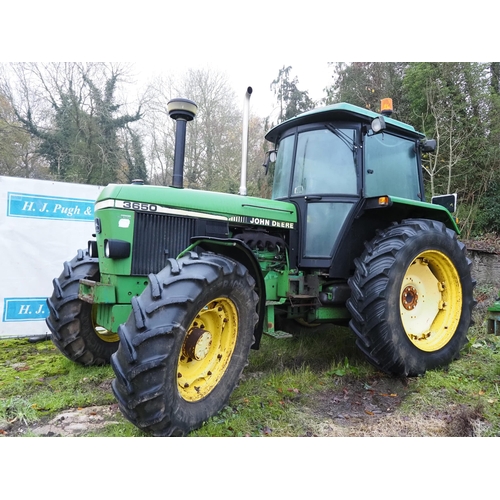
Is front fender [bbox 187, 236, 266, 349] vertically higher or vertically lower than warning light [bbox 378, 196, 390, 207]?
lower

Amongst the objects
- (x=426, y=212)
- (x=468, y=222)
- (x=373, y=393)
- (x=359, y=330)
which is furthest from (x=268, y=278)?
(x=468, y=222)

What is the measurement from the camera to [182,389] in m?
2.57

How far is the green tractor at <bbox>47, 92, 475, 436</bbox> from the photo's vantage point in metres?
2.40

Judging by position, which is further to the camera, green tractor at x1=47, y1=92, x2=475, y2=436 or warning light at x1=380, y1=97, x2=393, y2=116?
warning light at x1=380, y1=97, x2=393, y2=116

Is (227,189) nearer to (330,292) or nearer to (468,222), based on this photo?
(468,222)

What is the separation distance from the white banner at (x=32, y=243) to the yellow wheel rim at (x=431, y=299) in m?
4.40

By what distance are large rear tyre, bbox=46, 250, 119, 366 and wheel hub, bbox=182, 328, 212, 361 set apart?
141 centimetres

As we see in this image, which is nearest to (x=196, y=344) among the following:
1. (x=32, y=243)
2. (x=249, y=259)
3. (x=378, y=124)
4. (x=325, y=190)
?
(x=249, y=259)

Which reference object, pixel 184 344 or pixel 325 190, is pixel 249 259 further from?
pixel 325 190

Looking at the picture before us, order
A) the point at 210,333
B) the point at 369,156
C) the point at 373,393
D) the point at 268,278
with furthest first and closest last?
the point at 369,156 → the point at 268,278 → the point at 373,393 → the point at 210,333

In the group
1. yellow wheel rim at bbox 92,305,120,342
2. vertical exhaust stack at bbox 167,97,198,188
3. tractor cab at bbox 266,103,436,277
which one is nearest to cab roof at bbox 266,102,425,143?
tractor cab at bbox 266,103,436,277

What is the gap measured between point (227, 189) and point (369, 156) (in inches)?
483

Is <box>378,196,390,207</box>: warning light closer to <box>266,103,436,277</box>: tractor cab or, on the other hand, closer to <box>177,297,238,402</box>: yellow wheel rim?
<box>266,103,436,277</box>: tractor cab

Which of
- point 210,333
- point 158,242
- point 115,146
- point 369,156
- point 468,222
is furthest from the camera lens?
point 115,146
